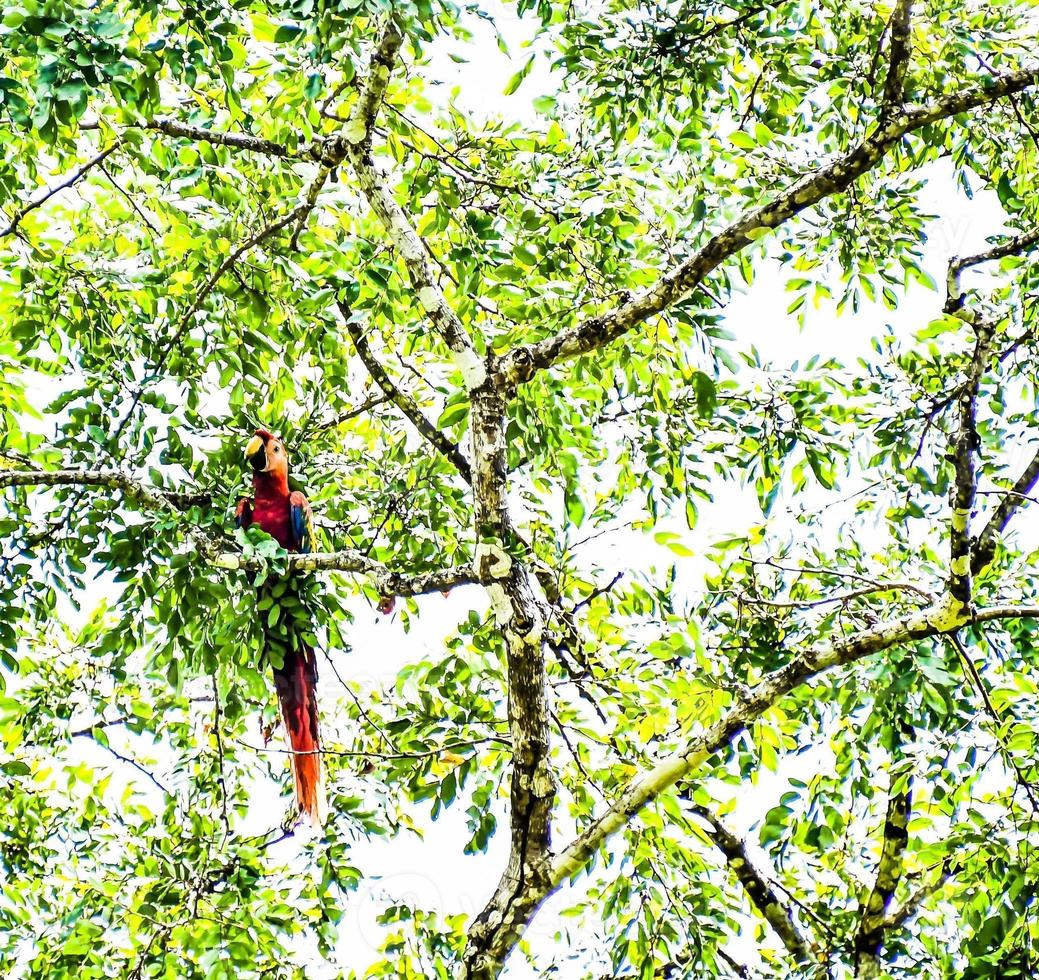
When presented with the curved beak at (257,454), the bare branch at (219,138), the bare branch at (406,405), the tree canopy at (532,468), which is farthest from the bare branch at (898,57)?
the curved beak at (257,454)

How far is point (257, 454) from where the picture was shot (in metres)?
3.79

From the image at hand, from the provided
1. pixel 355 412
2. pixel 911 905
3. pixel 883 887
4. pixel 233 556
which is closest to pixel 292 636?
pixel 233 556

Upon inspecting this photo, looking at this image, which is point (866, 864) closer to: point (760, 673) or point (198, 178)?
point (760, 673)

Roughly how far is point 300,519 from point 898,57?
2.55 m

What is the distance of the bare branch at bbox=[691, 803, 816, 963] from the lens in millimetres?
3875

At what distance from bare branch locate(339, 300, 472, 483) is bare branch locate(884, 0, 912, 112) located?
182 cm

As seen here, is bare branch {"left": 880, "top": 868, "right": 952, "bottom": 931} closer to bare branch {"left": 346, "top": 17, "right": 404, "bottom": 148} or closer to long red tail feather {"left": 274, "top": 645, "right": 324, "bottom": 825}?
long red tail feather {"left": 274, "top": 645, "right": 324, "bottom": 825}

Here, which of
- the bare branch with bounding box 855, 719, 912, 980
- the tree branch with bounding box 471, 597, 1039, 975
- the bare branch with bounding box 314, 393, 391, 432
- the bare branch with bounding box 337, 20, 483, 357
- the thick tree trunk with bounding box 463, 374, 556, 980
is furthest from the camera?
the bare branch with bounding box 314, 393, 391, 432

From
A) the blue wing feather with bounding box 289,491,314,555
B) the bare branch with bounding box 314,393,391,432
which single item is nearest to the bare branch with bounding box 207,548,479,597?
the blue wing feather with bounding box 289,491,314,555

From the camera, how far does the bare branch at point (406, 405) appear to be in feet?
13.3

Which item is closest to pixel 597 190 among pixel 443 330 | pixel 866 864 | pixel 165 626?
pixel 443 330

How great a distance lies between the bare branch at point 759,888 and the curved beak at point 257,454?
1.97 metres

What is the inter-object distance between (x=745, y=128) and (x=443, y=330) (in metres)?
1.65

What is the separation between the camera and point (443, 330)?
3.26 metres
